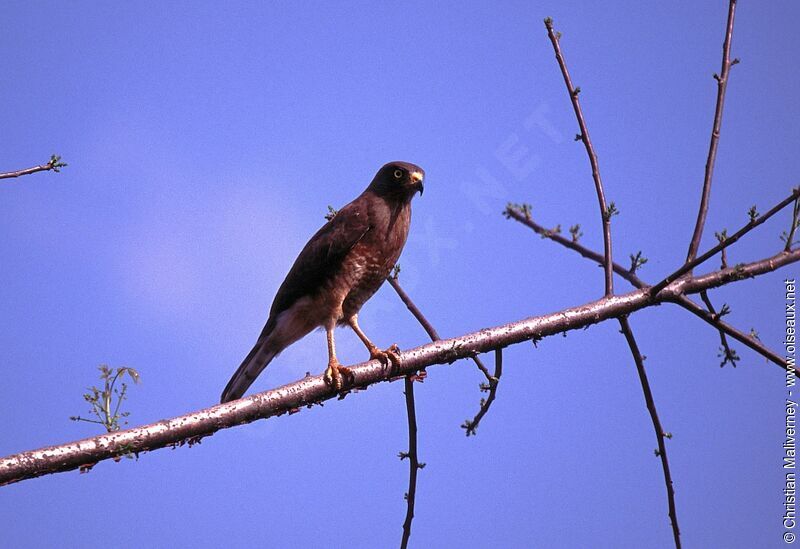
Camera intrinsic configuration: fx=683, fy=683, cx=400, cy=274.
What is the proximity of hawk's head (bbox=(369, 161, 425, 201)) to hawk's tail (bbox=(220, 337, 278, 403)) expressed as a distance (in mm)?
1666

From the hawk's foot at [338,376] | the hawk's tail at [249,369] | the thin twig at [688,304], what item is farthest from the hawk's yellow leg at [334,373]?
the thin twig at [688,304]

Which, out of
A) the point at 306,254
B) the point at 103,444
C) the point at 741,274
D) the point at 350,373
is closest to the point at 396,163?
the point at 306,254

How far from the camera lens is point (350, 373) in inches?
174

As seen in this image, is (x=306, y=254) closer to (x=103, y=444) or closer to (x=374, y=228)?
(x=374, y=228)

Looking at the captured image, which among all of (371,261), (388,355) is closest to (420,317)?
(388,355)

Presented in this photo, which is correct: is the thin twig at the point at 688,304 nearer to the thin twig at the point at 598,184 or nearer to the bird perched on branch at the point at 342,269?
the thin twig at the point at 598,184

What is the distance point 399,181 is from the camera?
5.95 m

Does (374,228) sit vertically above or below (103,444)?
above

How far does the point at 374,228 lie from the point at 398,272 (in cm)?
87

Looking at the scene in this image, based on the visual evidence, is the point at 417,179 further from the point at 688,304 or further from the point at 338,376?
the point at 688,304

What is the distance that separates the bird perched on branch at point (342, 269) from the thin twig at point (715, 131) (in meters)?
2.51

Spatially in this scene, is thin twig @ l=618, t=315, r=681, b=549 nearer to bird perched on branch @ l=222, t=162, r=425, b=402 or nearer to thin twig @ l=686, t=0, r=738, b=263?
thin twig @ l=686, t=0, r=738, b=263

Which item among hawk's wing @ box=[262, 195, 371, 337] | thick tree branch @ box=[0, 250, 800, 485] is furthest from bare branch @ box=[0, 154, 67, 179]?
hawk's wing @ box=[262, 195, 371, 337]

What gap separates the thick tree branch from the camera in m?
3.30
